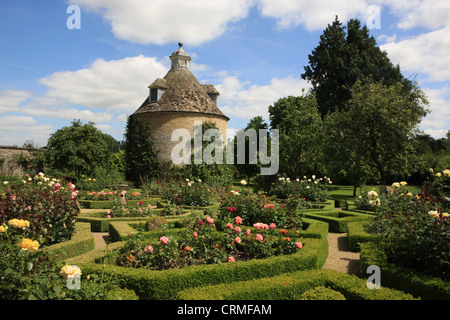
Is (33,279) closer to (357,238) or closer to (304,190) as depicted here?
(357,238)

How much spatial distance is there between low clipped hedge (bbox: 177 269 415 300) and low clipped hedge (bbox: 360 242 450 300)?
417 millimetres

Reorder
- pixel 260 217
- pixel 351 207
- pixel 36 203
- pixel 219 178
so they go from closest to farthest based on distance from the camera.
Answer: pixel 36 203
pixel 260 217
pixel 351 207
pixel 219 178

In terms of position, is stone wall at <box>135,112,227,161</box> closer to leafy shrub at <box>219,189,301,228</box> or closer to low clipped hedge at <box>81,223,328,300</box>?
leafy shrub at <box>219,189,301,228</box>

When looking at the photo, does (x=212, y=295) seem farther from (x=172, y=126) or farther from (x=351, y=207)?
(x=172, y=126)

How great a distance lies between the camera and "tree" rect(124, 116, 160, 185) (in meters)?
25.6

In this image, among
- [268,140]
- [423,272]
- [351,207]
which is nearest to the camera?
[423,272]

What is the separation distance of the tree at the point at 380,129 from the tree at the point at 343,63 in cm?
1233

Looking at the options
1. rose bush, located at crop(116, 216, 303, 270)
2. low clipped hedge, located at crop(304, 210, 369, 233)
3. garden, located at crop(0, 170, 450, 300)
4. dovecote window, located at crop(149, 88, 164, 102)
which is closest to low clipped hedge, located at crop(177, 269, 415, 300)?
garden, located at crop(0, 170, 450, 300)

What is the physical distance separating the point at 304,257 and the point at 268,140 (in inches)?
1186

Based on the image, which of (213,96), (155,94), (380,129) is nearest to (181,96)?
(155,94)

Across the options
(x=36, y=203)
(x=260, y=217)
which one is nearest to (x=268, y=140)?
(x=260, y=217)

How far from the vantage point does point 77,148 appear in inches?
947

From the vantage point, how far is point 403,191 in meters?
7.85

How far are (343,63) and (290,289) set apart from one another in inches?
1267
